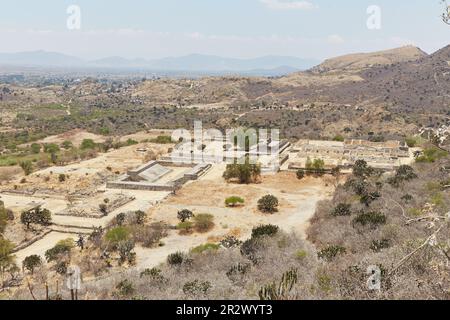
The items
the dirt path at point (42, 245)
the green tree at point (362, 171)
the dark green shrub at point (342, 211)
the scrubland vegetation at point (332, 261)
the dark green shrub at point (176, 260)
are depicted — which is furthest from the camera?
the green tree at point (362, 171)

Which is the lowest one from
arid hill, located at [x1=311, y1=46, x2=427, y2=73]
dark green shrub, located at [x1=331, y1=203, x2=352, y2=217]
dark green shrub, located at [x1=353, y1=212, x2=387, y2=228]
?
dark green shrub, located at [x1=331, y1=203, x2=352, y2=217]

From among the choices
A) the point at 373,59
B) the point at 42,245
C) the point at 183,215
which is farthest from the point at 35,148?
the point at 373,59

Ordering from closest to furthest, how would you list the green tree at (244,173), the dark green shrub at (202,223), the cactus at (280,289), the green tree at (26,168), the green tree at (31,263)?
1. the cactus at (280,289)
2. the green tree at (31,263)
3. the dark green shrub at (202,223)
4. the green tree at (244,173)
5. the green tree at (26,168)

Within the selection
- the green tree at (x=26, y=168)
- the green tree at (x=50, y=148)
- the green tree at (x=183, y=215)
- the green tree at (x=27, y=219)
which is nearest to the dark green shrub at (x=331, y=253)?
the green tree at (x=183, y=215)

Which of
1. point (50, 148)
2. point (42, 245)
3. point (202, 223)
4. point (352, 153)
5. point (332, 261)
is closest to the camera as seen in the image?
point (332, 261)

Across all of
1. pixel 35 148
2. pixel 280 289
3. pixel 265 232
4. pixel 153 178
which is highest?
pixel 280 289

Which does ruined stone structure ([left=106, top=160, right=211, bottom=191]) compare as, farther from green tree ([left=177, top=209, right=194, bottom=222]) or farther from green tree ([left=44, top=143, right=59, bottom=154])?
green tree ([left=44, top=143, right=59, bottom=154])

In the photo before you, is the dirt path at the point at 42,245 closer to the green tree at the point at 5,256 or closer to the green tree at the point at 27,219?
the green tree at the point at 5,256

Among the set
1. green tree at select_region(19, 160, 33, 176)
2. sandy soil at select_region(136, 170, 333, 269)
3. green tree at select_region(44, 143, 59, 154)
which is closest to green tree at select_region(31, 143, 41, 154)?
green tree at select_region(44, 143, 59, 154)

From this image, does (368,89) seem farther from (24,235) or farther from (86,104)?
(24,235)

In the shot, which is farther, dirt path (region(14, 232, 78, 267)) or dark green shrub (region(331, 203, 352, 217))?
dark green shrub (region(331, 203, 352, 217))

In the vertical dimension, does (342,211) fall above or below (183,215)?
above

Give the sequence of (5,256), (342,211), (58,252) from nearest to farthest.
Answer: (5,256), (58,252), (342,211)

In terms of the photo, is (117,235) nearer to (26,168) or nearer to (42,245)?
(42,245)
